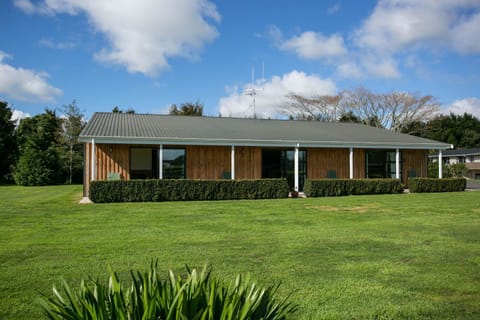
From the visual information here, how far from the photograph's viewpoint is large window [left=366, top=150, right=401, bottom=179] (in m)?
20.1

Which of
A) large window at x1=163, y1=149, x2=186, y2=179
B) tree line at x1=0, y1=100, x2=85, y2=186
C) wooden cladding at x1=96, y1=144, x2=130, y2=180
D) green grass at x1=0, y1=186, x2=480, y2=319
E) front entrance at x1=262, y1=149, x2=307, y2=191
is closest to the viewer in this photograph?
green grass at x1=0, y1=186, x2=480, y2=319

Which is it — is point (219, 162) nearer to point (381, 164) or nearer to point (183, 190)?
point (183, 190)

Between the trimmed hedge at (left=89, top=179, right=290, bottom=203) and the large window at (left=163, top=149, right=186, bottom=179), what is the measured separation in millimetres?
2825

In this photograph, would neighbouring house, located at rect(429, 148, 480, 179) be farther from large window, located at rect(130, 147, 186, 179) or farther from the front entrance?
large window, located at rect(130, 147, 186, 179)

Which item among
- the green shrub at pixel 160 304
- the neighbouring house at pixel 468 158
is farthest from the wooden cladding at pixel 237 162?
the neighbouring house at pixel 468 158

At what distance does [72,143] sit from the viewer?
29.4 meters

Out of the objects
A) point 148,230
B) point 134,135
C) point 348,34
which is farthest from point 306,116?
point 148,230

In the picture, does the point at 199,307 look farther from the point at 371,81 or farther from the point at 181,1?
the point at 371,81

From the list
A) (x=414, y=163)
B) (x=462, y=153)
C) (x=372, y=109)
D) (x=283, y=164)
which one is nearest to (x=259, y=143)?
(x=283, y=164)

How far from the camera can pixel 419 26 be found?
1961cm

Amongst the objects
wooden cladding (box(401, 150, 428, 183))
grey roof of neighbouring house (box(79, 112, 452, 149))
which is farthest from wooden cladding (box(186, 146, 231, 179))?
wooden cladding (box(401, 150, 428, 183))

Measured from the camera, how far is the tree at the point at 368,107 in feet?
137

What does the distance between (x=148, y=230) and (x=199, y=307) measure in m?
5.93

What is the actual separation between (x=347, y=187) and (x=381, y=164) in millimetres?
5071
